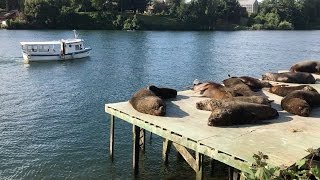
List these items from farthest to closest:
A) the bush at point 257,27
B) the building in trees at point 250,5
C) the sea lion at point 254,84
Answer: the building in trees at point 250,5
the bush at point 257,27
the sea lion at point 254,84

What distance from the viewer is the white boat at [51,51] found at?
54.9 meters

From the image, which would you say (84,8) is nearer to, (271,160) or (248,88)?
(248,88)

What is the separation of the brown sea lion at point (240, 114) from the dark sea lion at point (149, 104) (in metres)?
2.28

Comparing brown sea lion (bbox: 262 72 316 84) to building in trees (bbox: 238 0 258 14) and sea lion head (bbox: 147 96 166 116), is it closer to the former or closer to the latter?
sea lion head (bbox: 147 96 166 116)

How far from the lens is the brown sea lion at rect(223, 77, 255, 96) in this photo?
20172 mm

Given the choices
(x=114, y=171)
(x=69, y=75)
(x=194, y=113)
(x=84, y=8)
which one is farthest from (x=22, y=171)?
(x=84, y=8)

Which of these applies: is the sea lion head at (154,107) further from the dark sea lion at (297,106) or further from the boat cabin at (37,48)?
→ the boat cabin at (37,48)

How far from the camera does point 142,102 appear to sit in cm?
1802

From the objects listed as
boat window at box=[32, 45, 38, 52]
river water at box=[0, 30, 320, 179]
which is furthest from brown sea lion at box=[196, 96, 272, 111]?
boat window at box=[32, 45, 38, 52]

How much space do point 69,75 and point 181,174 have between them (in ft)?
96.2

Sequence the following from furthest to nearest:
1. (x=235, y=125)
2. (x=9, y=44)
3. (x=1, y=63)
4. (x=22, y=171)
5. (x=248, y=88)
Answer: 1. (x=9, y=44)
2. (x=1, y=63)
3. (x=248, y=88)
4. (x=22, y=171)
5. (x=235, y=125)

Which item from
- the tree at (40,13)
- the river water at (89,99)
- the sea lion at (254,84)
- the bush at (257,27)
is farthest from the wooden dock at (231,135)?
the bush at (257,27)

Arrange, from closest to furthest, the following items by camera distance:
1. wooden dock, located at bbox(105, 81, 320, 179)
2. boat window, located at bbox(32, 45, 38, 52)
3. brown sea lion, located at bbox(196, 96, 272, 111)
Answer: wooden dock, located at bbox(105, 81, 320, 179)
brown sea lion, located at bbox(196, 96, 272, 111)
boat window, located at bbox(32, 45, 38, 52)

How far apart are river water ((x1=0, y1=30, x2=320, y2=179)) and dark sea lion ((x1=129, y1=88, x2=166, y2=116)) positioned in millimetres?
3057
